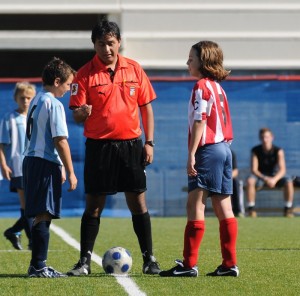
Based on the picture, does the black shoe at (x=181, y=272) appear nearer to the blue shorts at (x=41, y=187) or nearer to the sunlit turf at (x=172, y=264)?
the sunlit turf at (x=172, y=264)

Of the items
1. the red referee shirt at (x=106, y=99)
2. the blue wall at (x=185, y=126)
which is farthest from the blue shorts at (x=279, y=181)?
the red referee shirt at (x=106, y=99)

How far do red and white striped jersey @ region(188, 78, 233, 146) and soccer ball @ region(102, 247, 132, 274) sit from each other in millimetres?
1039

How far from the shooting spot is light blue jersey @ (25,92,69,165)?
8.20 meters

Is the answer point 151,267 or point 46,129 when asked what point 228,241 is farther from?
point 46,129

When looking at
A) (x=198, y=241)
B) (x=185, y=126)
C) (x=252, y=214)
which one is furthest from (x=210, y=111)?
(x=252, y=214)

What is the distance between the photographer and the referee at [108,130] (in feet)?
27.7

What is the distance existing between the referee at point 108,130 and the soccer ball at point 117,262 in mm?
174

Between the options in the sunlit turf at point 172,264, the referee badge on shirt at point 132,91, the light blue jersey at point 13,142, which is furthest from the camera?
the light blue jersey at point 13,142

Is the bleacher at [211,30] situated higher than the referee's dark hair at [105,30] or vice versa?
the bleacher at [211,30]

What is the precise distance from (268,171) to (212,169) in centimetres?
1040

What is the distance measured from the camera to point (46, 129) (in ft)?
27.1

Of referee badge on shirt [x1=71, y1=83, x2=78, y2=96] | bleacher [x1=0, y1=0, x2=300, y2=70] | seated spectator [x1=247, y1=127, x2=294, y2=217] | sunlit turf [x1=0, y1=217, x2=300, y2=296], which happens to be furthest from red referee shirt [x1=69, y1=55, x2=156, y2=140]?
bleacher [x1=0, y1=0, x2=300, y2=70]

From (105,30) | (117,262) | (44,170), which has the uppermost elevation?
(105,30)

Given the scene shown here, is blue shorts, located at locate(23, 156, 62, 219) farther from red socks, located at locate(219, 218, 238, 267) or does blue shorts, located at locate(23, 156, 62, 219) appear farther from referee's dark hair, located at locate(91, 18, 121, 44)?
red socks, located at locate(219, 218, 238, 267)
